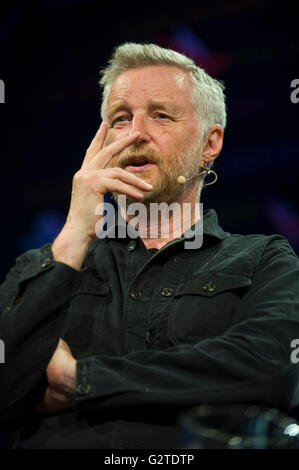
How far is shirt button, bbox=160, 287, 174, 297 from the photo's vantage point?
1.89 m

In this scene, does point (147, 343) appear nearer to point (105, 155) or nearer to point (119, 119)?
point (105, 155)

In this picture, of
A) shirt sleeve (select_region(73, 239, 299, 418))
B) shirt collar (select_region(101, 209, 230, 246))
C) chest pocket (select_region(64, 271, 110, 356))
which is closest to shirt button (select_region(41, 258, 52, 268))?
chest pocket (select_region(64, 271, 110, 356))

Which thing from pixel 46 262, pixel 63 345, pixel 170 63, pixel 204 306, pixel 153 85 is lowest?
pixel 63 345

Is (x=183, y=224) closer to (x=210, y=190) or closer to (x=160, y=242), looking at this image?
(x=160, y=242)

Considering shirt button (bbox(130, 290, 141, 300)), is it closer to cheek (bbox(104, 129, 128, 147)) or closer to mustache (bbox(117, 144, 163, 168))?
mustache (bbox(117, 144, 163, 168))

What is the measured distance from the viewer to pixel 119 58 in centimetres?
236

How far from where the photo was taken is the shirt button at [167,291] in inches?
74.5

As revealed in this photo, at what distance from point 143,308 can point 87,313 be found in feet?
0.59

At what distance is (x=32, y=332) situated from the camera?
1.64 m

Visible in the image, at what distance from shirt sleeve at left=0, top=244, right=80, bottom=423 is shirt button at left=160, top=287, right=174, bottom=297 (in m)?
0.34

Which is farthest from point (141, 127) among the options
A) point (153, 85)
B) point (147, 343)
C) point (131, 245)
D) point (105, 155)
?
point (147, 343)

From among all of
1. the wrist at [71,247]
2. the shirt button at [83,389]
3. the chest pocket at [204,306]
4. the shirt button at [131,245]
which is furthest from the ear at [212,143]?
the shirt button at [83,389]
